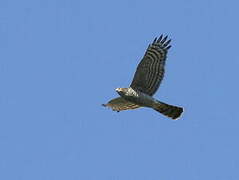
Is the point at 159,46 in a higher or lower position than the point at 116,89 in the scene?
higher

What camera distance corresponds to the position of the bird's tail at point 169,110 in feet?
46.4

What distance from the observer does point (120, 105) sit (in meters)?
15.1

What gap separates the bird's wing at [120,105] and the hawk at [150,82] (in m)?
0.08

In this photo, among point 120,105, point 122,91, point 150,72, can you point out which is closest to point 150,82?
point 150,72

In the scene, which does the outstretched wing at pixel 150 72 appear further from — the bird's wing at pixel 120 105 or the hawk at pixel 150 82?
the bird's wing at pixel 120 105

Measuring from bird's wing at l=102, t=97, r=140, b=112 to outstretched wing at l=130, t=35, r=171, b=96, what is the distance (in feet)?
2.40

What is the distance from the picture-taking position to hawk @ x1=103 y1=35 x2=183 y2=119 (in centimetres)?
1411

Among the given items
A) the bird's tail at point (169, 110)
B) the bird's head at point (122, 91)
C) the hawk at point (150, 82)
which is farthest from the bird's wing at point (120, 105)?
the bird's tail at point (169, 110)

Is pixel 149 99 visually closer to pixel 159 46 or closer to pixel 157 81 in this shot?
pixel 157 81

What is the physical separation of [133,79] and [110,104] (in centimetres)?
117

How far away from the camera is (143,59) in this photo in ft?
47.4

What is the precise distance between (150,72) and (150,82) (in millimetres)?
279

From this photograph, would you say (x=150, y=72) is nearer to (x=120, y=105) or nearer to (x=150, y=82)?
(x=150, y=82)

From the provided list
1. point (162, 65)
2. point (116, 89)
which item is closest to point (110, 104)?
point (116, 89)
